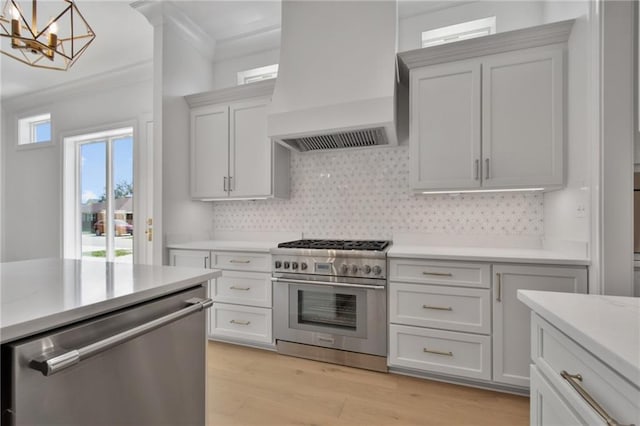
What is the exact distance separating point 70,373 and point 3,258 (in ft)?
20.5

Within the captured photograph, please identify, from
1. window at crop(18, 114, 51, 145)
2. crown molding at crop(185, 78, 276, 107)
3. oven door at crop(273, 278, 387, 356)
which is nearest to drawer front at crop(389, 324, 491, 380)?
oven door at crop(273, 278, 387, 356)

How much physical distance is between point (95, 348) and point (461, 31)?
11.2 feet

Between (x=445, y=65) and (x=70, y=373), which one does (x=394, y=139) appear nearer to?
(x=445, y=65)

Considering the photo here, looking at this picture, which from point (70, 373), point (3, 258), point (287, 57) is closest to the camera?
point (70, 373)

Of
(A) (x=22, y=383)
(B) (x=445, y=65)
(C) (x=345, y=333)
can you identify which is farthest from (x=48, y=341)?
(B) (x=445, y=65)

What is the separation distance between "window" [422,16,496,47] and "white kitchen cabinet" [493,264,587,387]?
84.0 inches

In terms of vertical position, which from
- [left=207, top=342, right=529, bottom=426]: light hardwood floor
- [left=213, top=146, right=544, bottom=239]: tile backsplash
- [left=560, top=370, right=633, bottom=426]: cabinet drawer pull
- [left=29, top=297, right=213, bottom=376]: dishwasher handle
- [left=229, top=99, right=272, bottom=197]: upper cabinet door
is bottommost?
[left=207, top=342, right=529, bottom=426]: light hardwood floor

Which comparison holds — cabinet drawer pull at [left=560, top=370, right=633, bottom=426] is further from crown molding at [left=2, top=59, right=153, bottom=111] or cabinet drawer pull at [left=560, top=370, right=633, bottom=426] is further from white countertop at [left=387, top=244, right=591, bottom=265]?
crown molding at [left=2, top=59, right=153, bottom=111]

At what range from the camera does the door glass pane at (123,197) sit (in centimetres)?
401

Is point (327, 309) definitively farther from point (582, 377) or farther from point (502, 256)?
point (582, 377)

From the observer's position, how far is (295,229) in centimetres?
318

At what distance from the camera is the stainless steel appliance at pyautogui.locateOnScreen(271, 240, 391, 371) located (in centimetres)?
225

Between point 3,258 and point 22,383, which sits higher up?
point 22,383

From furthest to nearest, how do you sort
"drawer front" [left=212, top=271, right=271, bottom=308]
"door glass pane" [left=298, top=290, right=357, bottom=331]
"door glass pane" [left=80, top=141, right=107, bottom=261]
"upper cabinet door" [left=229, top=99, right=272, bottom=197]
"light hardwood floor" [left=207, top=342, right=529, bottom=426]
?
"door glass pane" [left=80, top=141, right=107, bottom=261]
"upper cabinet door" [left=229, top=99, right=272, bottom=197]
"drawer front" [left=212, top=271, right=271, bottom=308]
"door glass pane" [left=298, top=290, right=357, bottom=331]
"light hardwood floor" [left=207, top=342, right=529, bottom=426]
